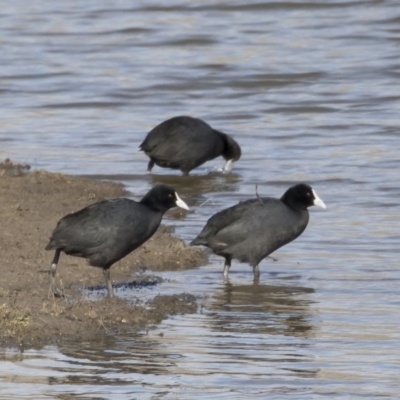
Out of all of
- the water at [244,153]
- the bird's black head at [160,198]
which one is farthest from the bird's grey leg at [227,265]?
the bird's black head at [160,198]

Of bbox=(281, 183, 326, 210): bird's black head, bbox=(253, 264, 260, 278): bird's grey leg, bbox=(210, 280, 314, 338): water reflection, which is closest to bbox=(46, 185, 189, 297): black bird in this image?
bbox=(210, 280, 314, 338): water reflection

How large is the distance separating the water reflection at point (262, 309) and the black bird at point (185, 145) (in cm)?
535

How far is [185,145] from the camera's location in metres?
15.2

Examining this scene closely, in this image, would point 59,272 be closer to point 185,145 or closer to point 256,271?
point 256,271

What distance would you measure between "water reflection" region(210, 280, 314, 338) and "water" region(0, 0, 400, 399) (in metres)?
0.02

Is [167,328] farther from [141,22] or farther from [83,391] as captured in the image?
[141,22]

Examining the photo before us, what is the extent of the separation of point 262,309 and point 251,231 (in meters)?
1.35

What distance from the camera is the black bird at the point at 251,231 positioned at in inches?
392

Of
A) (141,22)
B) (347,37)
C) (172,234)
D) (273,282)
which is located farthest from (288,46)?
(273,282)

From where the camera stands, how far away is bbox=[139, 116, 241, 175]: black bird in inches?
591

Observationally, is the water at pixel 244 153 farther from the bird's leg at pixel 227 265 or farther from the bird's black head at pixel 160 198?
the bird's black head at pixel 160 198

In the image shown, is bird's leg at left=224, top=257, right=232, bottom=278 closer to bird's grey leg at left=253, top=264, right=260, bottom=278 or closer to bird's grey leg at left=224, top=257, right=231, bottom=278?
bird's grey leg at left=224, top=257, right=231, bottom=278

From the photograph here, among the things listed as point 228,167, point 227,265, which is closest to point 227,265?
point 227,265

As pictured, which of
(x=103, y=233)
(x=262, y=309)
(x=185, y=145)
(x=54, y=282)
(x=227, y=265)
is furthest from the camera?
(x=185, y=145)
